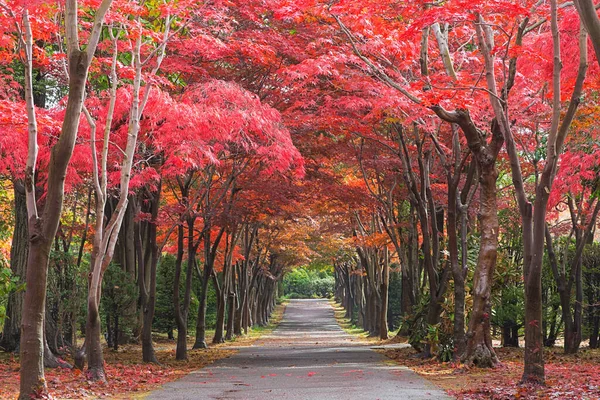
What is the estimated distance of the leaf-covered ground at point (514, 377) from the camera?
29.7 ft

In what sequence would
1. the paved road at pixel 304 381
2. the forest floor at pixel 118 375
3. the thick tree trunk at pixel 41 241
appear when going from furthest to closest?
1. the forest floor at pixel 118 375
2. the paved road at pixel 304 381
3. the thick tree trunk at pixel 41 241

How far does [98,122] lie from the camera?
13164 millimetres

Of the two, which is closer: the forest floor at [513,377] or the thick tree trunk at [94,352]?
the forest floor at [513,377]

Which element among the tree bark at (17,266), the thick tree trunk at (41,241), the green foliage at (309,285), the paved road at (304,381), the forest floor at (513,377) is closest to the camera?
the thick tree trunk at (41,241)

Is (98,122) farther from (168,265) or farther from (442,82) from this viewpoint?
(168,265)

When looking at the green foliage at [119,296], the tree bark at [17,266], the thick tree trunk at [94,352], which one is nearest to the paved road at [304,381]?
the thick tree trunk at [94,352]

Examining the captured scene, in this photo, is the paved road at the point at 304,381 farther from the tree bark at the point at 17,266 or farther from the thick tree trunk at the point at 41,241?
the tree bark at the point at 17,266

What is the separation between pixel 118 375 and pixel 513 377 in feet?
22.5

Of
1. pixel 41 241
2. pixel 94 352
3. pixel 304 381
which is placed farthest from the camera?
pixel 304 381

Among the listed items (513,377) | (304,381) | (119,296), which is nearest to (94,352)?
(304,381)

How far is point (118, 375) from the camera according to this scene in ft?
42.9

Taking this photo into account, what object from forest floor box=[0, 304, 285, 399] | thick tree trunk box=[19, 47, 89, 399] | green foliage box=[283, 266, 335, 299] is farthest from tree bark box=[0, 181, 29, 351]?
green foliage box=[283, 266, 335, 299]

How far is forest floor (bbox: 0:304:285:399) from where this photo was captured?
10109 mm

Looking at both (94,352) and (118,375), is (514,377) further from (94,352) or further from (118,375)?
(118,375)
